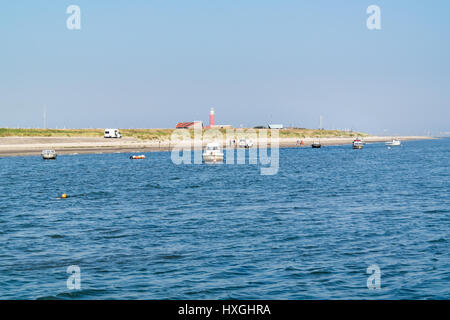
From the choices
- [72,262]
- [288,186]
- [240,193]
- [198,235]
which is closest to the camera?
[72,262]

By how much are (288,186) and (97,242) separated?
34.4 meters

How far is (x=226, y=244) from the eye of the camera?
25.7m

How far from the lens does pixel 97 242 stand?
26.6m

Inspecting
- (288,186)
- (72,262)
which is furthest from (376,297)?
(288,186)

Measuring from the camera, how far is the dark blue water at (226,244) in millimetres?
18516

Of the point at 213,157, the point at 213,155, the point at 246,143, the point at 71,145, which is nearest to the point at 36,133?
the point at 71,145

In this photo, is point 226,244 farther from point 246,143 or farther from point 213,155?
point 246,143

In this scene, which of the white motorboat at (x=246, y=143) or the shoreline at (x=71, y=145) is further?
the white motorboat at (x=246, y=143)

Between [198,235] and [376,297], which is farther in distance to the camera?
[198,235]

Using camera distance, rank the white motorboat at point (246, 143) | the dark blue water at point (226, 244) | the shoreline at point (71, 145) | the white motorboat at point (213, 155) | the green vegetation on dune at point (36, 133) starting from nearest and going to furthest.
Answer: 1. the dark blue water at point (226, 244)
2. the white motorboat at point (213, 155)
3. the shoreline at point (71, 145)
4. the green vegetation on dune at point (36, 133)
5. the white motorboat at point (246, 143)

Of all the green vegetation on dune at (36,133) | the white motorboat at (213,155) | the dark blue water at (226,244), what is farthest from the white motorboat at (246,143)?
the dark blue water at (226,244)

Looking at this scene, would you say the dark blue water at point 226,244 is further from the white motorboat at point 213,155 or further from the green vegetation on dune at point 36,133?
the green vegetation on dune at point 36,133
